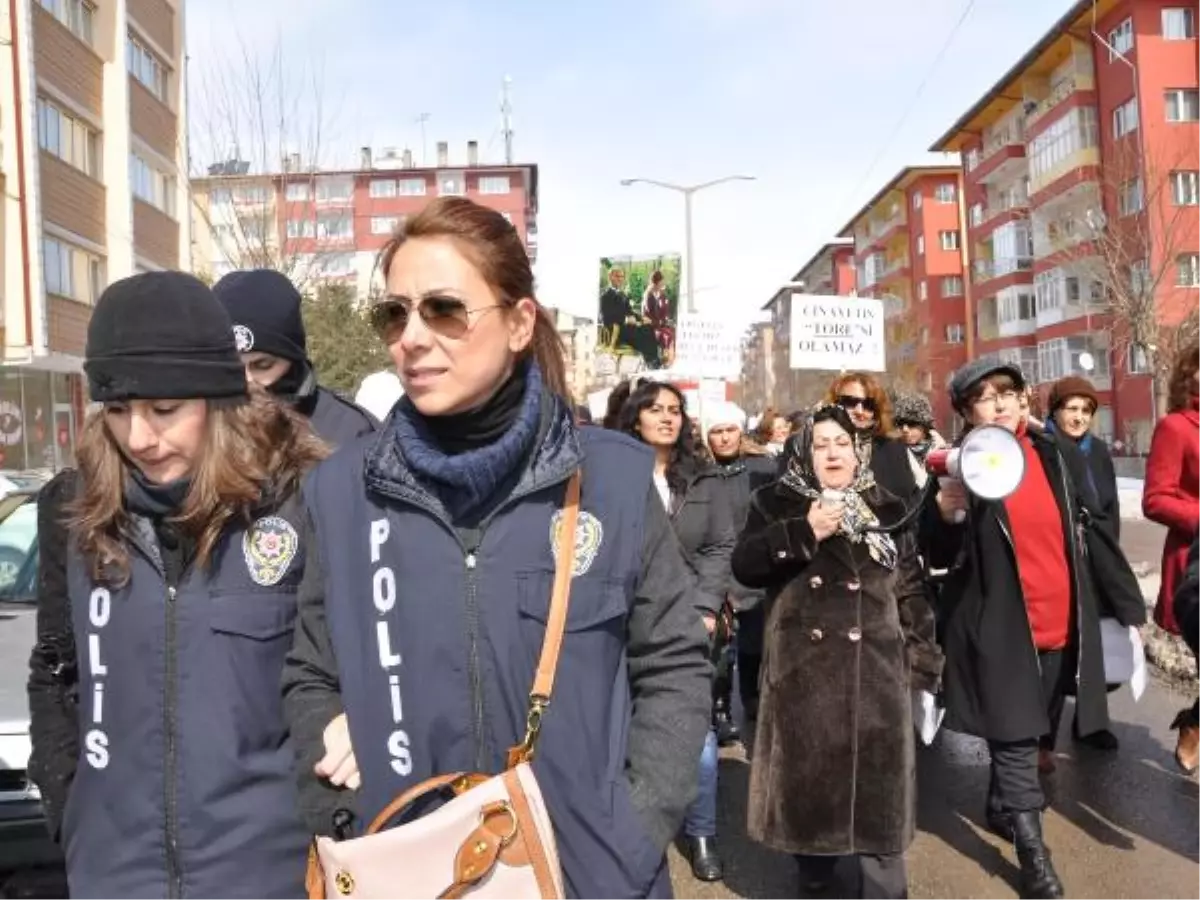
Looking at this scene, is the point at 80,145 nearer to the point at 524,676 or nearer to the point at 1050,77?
the point at 524,676

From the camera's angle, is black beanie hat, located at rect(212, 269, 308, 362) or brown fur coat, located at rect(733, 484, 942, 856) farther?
brown fur coat, located at rect(733, 484, 942, 856)

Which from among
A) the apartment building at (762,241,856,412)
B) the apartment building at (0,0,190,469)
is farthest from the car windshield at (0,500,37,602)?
the apartment building at (762,241,856,412)

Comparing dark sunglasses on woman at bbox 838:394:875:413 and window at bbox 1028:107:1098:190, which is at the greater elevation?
window at bbox 1028:107:1098:190

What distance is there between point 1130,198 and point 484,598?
44.0 metres

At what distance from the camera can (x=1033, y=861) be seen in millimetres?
4496

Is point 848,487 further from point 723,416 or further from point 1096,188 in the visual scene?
point 1096,188

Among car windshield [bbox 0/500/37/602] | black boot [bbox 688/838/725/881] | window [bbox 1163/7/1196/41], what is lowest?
black boot [bbox 688/838/725/881]

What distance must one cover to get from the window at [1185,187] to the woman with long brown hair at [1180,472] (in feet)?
125

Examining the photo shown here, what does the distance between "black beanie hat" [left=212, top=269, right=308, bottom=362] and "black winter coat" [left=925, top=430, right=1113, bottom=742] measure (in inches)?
107

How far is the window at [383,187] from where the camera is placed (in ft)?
319

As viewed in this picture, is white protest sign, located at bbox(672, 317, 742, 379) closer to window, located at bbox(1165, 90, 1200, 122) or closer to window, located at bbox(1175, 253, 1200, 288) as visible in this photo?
window, located at bbox(1175, 253, 1200, 288)

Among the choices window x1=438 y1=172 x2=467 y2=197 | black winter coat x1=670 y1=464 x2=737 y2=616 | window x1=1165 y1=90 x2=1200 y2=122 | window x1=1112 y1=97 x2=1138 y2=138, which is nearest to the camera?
black winter coat x1=670 y1=464 x2=737 y2=616

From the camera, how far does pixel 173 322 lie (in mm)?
2316

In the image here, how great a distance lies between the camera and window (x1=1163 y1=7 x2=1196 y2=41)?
134 feet
